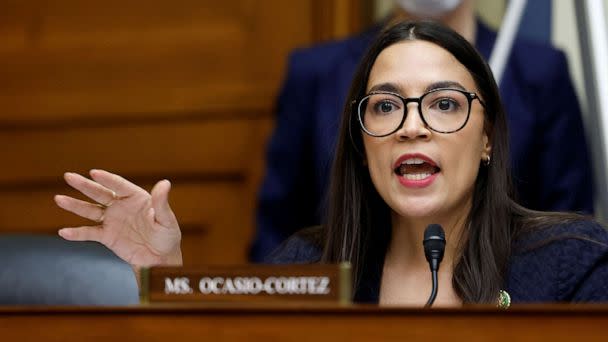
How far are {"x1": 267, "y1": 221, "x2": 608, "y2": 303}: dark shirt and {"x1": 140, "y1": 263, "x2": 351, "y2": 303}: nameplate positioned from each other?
0.59 meters

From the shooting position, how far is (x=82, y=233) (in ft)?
5.28

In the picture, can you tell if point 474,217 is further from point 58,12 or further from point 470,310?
point 58,12

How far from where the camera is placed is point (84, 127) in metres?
3.11

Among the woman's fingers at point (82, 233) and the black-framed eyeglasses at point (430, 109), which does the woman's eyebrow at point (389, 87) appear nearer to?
the black-framed eyeglasses at point (430, 109)

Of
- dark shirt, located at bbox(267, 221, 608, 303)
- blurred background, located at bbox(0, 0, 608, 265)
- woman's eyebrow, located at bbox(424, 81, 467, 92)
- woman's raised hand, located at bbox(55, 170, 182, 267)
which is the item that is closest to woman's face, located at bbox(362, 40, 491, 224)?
woman's eyebrow, located at bbox(424, 81, 467, 92)

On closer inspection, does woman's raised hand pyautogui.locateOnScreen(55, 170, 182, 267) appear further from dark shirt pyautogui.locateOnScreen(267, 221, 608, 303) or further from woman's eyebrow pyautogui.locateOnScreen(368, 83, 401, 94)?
dark shirt pyautogui.locateOnScreen(267, 221, 608, 303)

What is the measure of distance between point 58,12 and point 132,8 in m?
0.23

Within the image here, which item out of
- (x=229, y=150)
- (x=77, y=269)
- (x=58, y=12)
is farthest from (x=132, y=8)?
(x=77, y=269)

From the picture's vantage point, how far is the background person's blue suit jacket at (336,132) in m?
2.42

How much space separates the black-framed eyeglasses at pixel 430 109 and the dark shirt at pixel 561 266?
21 centimetres

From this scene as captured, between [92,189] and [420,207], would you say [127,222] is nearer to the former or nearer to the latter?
[92,189]

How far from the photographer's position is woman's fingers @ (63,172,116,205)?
5.07 feet

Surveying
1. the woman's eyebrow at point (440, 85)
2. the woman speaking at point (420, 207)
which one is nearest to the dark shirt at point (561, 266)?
the woman speaking at point (420, 207)

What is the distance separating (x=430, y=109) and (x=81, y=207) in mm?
532
